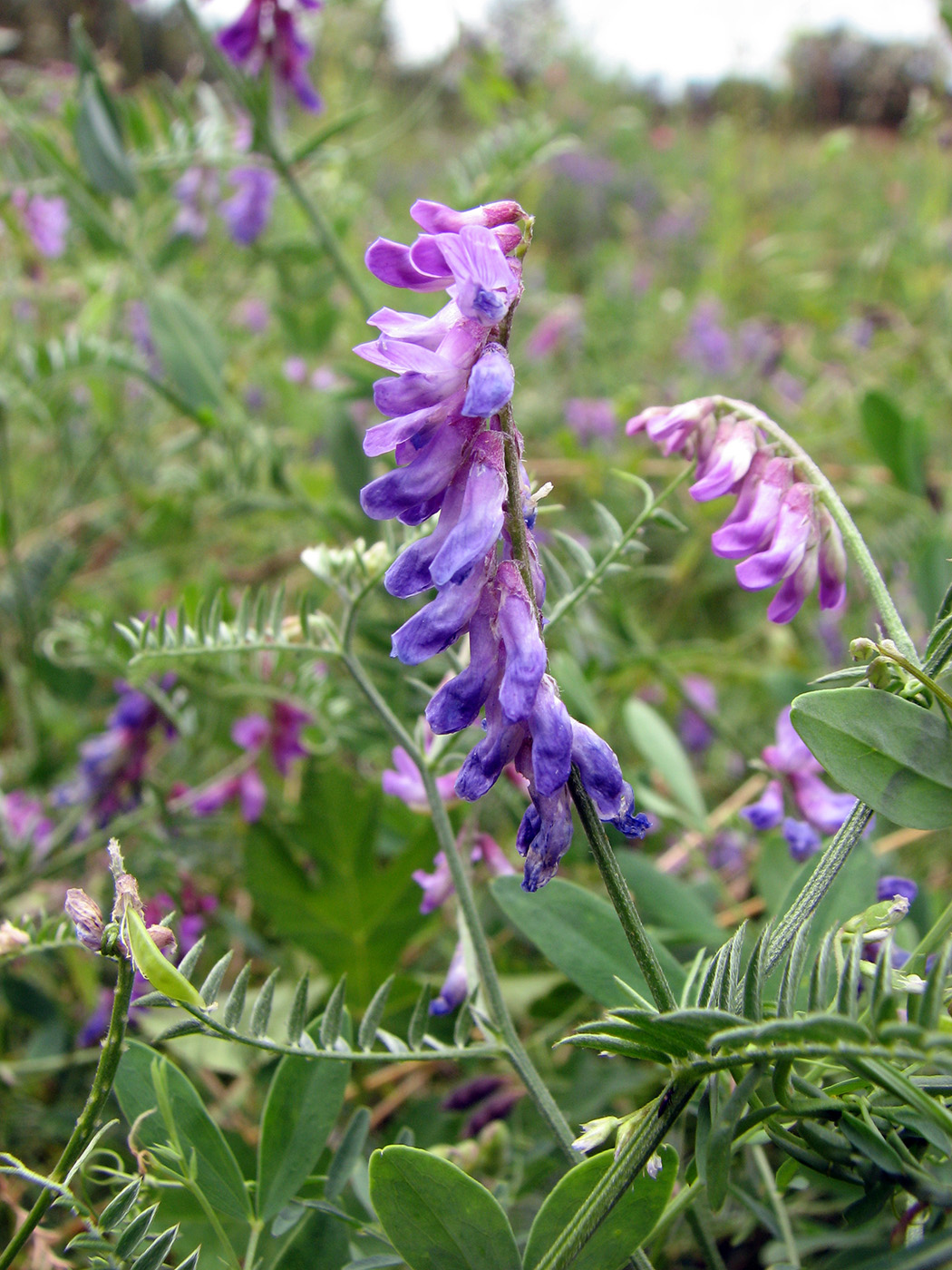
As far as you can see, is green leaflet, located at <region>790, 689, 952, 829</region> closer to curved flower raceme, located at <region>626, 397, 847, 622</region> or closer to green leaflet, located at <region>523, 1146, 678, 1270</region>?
curved flower raceme, located at <region>626, 397, 847, 622</region>

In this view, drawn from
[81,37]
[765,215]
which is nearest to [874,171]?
[765,215]

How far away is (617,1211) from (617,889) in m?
0.22

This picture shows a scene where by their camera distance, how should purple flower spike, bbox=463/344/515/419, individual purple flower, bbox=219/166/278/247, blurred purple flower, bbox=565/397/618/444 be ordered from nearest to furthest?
purple flower spike, bbox=463/344/515/419
individual purple flower, bbox=219/166/278/247
blurred purple flower, bbox=565/397/618/444

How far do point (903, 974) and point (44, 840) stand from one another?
1351mm

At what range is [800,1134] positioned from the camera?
0.63m

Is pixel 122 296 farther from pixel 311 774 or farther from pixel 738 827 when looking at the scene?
pixel 738 827

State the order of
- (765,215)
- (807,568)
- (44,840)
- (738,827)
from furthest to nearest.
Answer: (765,215)
(44,840)
(738,827)
(807,568)

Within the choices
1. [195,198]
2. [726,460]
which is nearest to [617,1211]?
[726,460]

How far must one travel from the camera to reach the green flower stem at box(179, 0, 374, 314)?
1.53 metres

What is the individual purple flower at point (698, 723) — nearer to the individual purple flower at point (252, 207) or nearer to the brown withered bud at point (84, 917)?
the individual purple flower at point (252, 207)

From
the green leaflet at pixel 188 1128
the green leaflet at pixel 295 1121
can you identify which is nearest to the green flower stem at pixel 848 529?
the green leaflet at pixel 295 1121

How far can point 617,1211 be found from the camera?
628mm

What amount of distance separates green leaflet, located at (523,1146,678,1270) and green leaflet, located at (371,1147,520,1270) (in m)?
0.04

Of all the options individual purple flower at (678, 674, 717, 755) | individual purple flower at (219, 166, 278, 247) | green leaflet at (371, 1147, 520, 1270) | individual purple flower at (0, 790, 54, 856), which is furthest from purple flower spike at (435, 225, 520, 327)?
individual purple flower at (219, 166, 278, 247)
